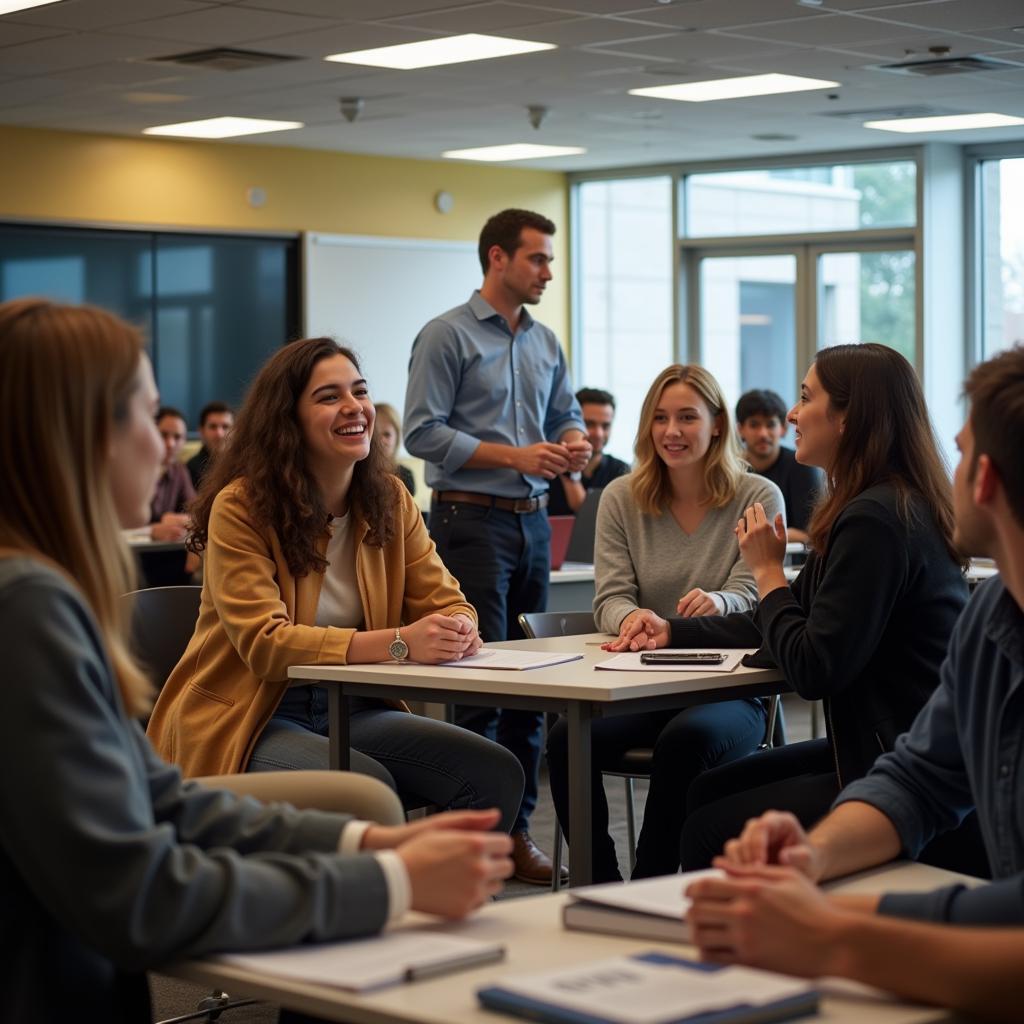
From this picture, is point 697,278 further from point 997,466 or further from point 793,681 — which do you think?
point 997,466

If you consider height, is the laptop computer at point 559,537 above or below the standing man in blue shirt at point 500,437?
below

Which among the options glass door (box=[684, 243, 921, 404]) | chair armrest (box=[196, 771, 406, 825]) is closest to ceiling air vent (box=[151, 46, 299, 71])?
glass door (box=[684, 243, 921, 404])

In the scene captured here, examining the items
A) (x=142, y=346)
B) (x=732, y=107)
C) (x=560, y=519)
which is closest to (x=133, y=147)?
(x=732, y=107)

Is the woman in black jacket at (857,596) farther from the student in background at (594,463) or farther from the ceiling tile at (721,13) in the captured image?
the student in background at (594,463)

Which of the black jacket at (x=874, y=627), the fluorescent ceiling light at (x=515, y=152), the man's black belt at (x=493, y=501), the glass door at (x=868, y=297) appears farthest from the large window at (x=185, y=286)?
the black jacket at (x=874, y=627)

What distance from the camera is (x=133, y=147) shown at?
34.4 ft

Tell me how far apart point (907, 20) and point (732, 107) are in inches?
96.3

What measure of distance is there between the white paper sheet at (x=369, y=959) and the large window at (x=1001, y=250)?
9.73 meters

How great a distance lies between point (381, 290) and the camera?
11.7 m

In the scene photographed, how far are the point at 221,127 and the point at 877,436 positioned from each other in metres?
7.79

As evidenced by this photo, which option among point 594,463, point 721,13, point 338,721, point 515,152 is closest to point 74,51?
point 721,13

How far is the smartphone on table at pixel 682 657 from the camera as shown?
3359 millimetres

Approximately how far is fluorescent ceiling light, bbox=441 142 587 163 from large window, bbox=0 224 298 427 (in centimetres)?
137

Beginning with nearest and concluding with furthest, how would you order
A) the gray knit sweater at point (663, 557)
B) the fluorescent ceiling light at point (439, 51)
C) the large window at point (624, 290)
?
1. the gray knit sweater at point (663, 557)
2. the fluorescent ceiling light at point (439, 51)
3. the large window at point (624, 290)
